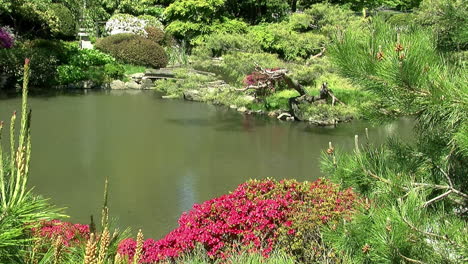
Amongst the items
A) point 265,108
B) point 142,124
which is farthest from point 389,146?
point 265,108

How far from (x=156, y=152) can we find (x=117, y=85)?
6676mm

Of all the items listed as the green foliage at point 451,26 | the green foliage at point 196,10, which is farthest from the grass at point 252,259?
the green foliage at point 196,10

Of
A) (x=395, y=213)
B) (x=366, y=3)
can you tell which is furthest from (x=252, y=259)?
(x=366, y=3)

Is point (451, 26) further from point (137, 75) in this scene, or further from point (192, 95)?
point (137, 75)

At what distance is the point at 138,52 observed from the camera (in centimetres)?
1516

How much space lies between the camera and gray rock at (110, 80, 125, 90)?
13.5 metres

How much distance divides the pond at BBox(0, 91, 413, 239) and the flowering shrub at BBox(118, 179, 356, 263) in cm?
104

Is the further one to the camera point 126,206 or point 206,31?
point 206,31

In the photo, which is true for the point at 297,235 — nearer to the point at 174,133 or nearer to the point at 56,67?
the point at 174,133

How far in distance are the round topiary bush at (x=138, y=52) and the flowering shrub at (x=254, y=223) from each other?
38.9 ft

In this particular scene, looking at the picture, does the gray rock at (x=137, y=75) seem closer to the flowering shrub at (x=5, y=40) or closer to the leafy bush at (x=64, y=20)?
the flowering shrub at (x=5, y=40)

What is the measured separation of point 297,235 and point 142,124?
6.13m

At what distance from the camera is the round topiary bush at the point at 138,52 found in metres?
15.1

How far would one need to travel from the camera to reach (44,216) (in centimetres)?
100
